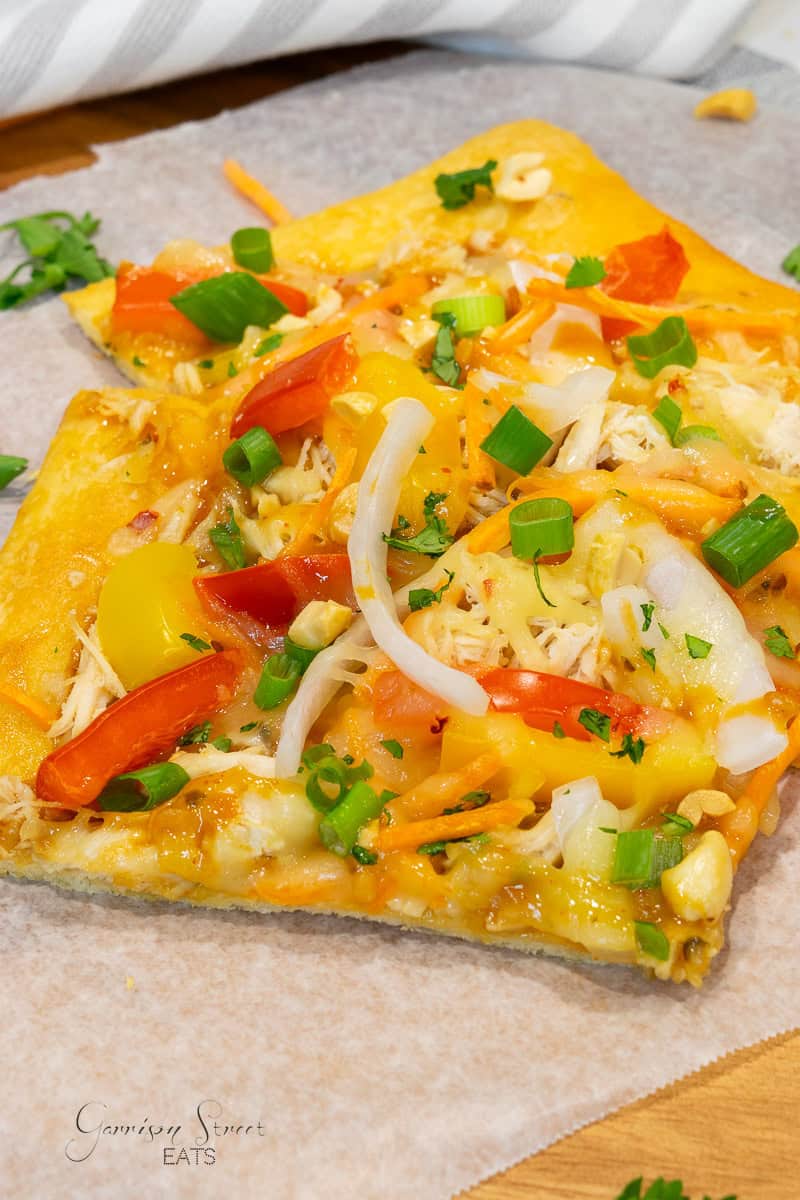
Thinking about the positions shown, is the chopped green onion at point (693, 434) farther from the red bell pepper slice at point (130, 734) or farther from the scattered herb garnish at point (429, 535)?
the red bell pepper slice at point (130, 734)

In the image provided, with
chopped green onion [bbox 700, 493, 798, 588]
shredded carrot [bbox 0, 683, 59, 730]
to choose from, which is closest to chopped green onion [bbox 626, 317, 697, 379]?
chopped green onion [bbox 700, 493, 798, 588]

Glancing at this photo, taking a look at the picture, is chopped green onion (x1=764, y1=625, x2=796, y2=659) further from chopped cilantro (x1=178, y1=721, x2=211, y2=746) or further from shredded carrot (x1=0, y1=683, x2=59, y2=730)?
shredded carrot (x1=0, y1=683, x2=59, y2=730)

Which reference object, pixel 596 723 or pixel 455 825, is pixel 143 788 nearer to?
pixel 455 825

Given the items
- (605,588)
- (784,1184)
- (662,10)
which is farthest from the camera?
(662,10)

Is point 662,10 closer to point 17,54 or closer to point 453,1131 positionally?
point 17,54

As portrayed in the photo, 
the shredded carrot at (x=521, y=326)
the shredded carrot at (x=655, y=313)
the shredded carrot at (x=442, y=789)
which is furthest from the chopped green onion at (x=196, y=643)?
the shredded carrot at (x=655, y=313)

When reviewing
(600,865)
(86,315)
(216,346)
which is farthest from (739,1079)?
(86,315)
